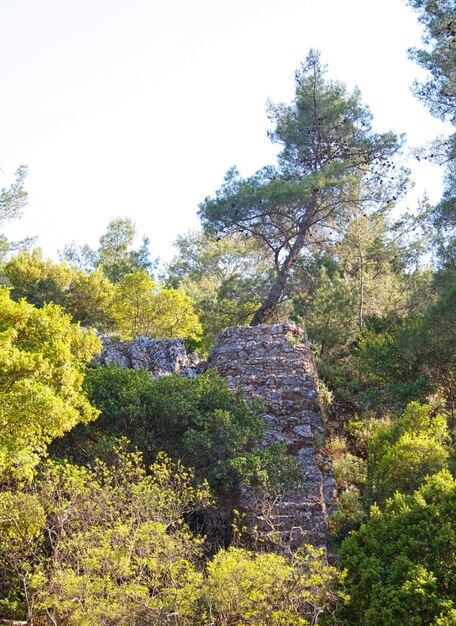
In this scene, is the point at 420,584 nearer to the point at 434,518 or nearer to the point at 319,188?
the point at 434,518

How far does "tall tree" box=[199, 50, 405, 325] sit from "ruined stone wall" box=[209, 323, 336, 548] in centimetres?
398

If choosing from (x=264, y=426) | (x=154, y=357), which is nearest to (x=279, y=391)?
(x=264, y=426)

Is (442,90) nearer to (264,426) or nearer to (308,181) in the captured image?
(308,181)

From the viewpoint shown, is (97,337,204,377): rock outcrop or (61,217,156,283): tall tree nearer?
(97,337,204,377): rock outcrop

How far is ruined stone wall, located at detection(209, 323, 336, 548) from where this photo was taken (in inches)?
449

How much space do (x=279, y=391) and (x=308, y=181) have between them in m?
7.96

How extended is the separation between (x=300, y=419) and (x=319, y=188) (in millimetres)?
8790

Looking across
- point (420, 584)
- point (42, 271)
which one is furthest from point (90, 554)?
point (42, 271)

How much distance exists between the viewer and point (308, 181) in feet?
64.8

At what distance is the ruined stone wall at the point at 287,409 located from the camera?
11.4 meters

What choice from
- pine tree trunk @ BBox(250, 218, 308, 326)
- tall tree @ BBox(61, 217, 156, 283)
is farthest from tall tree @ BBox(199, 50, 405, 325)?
tall tree @ BBox(61, 217, 156, 283)

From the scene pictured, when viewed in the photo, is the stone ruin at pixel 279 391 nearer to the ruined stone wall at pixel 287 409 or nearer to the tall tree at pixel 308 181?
the ruined stone wall at pixel 287 409

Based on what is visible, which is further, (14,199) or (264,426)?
(14,199)

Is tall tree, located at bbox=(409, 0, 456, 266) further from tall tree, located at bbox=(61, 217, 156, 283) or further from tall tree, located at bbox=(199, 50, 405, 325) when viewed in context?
tall tree, located at bbox=(61, 217, 156, 283)
